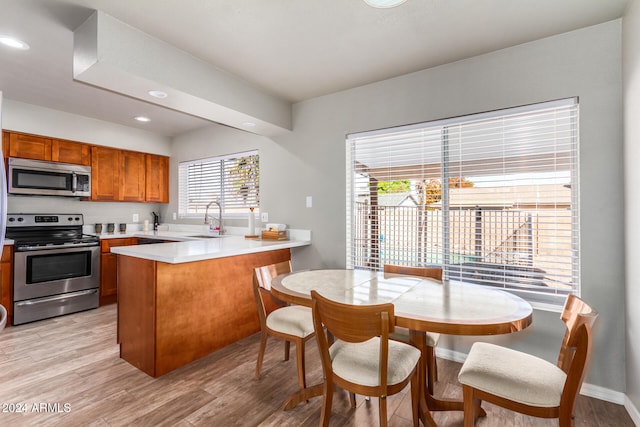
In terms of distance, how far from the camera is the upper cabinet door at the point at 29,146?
3.54 m

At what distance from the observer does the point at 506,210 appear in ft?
8.06

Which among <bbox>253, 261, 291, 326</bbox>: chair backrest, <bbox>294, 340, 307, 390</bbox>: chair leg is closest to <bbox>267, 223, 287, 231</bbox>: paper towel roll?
<bbox>253, 261, 291, 326</bbox>: chair backrest

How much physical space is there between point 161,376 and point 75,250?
2291mm

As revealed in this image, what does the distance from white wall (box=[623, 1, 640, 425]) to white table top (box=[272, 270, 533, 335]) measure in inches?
30.2

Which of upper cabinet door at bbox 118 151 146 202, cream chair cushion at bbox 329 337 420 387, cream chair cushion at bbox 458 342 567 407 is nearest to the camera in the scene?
cream chair cushion at bbox 458 342 567 407

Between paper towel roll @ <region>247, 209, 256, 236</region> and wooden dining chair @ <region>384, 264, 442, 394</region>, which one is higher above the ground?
paper towel roll @ <region>247, 209, 256, 236</region>

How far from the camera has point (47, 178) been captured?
3.78 m

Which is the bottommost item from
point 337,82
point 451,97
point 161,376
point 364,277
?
point 161,376

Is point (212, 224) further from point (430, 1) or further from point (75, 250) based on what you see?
point (430, 1)

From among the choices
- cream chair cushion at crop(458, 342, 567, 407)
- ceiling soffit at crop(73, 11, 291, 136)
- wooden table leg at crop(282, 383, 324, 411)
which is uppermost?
ceiling soffit at crop(73, 11, 291, 136)

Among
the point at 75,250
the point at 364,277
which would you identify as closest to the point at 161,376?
the point at 364,277

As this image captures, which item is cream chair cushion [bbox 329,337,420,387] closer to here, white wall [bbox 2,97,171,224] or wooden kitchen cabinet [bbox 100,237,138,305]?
wooden kitchen cabinet [bbox 100,237,138,305]

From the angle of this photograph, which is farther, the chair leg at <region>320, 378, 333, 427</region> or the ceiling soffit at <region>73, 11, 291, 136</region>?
the ceiling soffit at <region>73, 11, 291, 136</region>

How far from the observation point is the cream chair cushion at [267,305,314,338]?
2088mm
